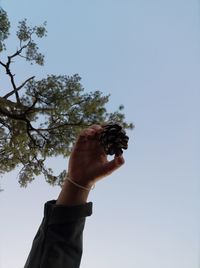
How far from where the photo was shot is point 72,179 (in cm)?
154

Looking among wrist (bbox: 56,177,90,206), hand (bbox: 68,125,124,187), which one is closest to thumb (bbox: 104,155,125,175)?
hand (bbox: 68,125,124,187)

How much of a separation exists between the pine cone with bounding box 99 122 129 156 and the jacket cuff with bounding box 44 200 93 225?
0.27 metres

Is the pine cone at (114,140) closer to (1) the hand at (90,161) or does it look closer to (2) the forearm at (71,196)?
(1) the hand at (90,161)

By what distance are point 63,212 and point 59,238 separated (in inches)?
3.9

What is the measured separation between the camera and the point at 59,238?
4.47 feet

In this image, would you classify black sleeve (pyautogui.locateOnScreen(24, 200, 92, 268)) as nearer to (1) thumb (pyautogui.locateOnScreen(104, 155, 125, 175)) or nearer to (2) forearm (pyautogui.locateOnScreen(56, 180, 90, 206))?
(2) forearm (pyautogui.locateOnScreen(56, 180, 90, 206))

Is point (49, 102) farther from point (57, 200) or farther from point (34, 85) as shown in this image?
point (57, 200)

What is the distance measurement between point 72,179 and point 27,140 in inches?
357

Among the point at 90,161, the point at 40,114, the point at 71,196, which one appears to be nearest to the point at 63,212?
the point at 71,196

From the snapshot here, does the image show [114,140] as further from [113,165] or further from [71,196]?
[71,196]

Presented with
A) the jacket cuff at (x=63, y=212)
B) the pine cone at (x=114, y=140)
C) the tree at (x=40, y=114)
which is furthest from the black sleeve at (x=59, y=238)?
the tree at (x=40, y=114)

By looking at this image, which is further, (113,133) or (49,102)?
(49,102)

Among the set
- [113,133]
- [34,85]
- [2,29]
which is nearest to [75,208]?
[113,133]

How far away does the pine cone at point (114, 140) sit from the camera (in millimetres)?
1562
